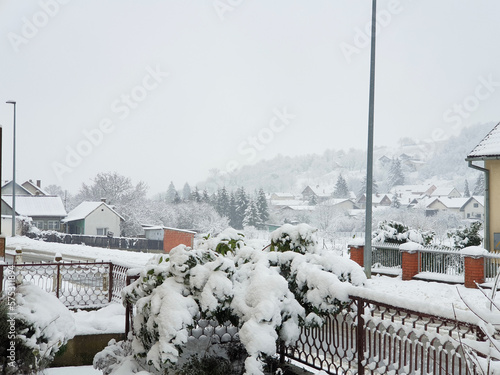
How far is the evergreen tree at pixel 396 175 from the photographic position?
7381 centimetres

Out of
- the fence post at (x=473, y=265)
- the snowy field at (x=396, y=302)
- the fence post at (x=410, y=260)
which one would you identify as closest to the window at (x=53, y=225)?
the snowy field at (x=396, y=302)

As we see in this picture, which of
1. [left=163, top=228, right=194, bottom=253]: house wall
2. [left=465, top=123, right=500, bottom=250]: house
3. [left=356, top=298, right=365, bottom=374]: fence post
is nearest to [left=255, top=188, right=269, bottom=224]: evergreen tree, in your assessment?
[left=163, top=228, right=194, bottom=253]: house wall

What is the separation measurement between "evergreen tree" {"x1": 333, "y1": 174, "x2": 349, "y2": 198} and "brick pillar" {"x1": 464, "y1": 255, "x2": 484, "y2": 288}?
55254 mm

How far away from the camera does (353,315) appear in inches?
174

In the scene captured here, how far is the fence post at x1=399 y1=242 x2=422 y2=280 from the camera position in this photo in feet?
48.7

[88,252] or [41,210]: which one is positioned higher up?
[41,210]

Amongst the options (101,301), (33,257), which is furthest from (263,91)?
(101,301)

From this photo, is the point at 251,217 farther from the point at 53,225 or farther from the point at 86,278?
the point at 86,278

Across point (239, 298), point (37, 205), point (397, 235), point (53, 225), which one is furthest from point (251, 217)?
point (239, 298)

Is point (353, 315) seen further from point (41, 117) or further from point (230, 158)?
point (230, 158)

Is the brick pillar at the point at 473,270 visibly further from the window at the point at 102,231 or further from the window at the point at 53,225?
the window at the point at 53,225

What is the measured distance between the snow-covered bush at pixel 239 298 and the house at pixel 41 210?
157 ft

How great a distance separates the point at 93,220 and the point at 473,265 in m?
41.6

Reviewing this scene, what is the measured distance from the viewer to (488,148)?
16484 millimetres
